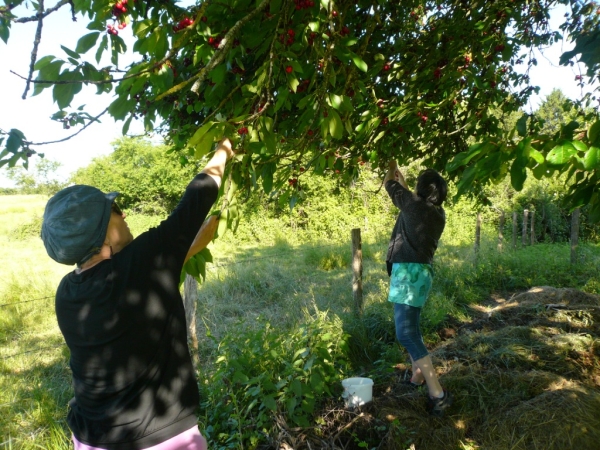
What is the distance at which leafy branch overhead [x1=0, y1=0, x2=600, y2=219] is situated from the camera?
1.76 metres

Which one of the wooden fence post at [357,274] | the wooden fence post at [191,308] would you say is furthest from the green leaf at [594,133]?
the wooden fence post at [357,274]

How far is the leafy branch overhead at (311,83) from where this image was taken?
1.76 metres

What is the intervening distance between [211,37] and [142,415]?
5.00 feet

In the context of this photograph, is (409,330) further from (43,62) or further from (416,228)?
(43,62)

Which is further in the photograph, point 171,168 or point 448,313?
point 171,168

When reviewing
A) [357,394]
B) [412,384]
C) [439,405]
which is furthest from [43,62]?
[412,384]

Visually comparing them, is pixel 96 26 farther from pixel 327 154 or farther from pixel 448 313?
pixel 448 313

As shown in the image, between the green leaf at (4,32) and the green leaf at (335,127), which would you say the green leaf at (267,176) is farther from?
the green leaf at (4,32)

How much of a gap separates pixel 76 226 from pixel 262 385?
6.39ft

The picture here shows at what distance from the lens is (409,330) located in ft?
11.6

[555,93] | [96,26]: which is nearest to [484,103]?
[96,26]

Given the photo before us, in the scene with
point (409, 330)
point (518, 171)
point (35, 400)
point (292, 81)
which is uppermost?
point (292, 81)

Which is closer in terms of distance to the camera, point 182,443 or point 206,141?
point 182,443

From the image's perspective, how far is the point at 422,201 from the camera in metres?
3.57
